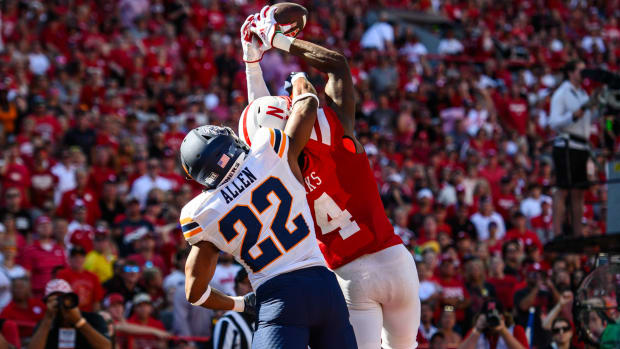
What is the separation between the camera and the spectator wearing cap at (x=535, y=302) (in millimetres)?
8758

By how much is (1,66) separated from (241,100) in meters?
3.69

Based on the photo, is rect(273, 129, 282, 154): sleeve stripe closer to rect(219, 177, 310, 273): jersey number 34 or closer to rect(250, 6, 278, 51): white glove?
rect(219, 177, 310, 273): jersey number 34

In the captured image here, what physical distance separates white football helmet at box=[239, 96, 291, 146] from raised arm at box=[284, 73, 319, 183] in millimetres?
236

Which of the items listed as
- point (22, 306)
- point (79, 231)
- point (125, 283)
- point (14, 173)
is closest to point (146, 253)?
point (125, 283)

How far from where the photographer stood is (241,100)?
14.4m

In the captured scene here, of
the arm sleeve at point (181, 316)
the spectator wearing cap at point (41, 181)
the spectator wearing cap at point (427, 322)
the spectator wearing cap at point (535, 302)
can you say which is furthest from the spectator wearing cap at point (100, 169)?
the spectator wearing cap at point (535, 302)

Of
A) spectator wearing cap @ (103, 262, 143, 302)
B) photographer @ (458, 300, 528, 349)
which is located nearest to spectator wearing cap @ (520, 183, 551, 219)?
photographer @ (458, 300, 528, 349)

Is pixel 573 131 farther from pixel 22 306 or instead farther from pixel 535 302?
pixel 22 306

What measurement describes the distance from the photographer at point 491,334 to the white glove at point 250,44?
11.5 ft

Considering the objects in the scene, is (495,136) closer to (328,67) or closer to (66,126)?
(66,126)

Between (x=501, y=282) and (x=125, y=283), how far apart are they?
4108 millimetres

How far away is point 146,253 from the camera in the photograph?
9.76 m

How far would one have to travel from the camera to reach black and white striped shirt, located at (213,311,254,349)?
21.8 ft

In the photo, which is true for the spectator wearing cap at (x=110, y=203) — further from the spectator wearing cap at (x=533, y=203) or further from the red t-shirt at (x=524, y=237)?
the spectator wearing cap at (x=533, y=203)
